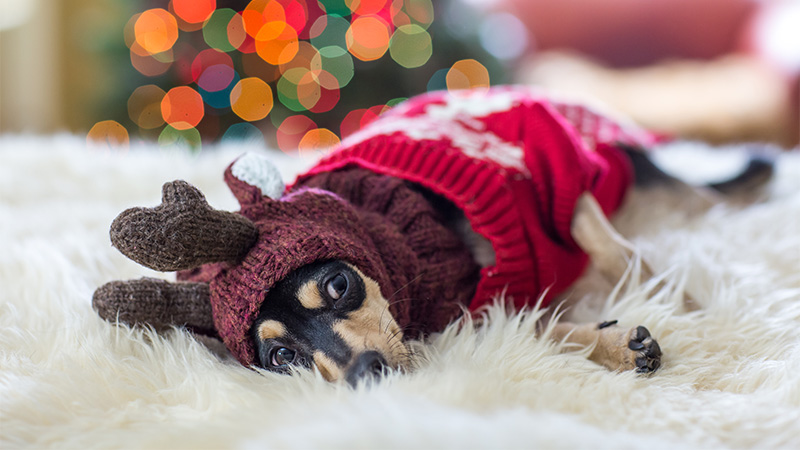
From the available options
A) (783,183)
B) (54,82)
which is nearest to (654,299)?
(783,183)

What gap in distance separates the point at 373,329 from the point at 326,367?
0.35 ft

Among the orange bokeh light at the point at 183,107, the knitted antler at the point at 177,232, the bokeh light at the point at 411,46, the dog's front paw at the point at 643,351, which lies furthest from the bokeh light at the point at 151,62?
the dog's front paw at the point at 643,351

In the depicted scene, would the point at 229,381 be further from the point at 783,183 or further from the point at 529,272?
the point at 783,183

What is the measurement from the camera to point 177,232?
2.91 ft

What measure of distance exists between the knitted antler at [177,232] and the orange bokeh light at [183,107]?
200 centimetres

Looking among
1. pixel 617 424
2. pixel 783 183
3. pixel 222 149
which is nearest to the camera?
pixel 617 424

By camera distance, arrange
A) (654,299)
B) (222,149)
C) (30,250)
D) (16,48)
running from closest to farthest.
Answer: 1. (654,299)
2. (30,250)
3. (222,149)
4. (16,48)

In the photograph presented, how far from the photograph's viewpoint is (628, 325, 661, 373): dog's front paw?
0.94 m

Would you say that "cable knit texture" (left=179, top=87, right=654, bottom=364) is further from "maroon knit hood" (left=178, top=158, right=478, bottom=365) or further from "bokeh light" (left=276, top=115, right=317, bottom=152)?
"bokeh light" (left=276, top=115, right=317, bottom=152)

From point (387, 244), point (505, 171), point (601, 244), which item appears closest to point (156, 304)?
point (387, 244)

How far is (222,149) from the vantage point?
2125mm

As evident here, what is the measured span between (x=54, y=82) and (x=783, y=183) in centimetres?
480

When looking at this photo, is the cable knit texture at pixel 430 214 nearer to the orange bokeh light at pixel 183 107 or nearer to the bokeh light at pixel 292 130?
the bokeh light at pixel 292 130

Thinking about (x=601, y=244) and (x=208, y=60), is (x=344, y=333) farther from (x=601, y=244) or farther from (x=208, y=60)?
(x=208, y=60)
